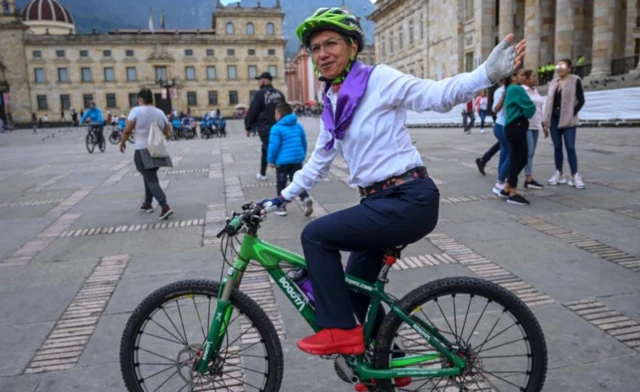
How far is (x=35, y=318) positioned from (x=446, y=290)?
127 inches

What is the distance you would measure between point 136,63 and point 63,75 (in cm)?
1133

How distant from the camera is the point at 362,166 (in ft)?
8.25

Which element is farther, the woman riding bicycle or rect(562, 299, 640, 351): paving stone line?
rect(562, 299, 640, 351): paving stone line

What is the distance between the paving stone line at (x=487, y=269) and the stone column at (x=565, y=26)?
90.8 ft

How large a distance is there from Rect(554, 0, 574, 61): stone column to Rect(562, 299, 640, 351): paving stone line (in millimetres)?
29094

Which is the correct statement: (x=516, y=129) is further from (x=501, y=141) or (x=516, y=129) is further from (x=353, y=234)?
(x=353, y=234)

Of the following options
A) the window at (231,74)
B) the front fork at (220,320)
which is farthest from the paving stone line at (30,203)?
the window at (231,74)

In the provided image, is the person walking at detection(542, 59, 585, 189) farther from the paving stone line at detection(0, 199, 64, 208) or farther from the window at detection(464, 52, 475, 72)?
the window at detection(464, 52, 475, 72)

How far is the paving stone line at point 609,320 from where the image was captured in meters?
3.32

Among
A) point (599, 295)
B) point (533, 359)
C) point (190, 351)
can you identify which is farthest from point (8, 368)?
point (599, 295)

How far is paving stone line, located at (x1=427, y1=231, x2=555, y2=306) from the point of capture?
4.05 metres

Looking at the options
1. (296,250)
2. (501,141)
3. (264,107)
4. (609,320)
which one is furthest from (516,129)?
(264,107)

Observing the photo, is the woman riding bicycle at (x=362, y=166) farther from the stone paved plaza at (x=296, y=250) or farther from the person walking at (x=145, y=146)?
the person walking at (x=145, y=146)

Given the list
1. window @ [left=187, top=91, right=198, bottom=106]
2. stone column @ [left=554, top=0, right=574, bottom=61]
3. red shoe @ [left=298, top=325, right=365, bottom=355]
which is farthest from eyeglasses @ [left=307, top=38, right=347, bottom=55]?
window @ [left=187, top=91, right=198, bottom=106]
